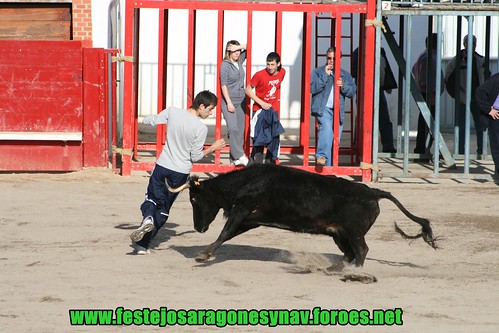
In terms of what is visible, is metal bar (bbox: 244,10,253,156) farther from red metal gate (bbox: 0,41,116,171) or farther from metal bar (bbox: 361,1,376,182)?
red metal gate (bbox: 0,41,116,171)

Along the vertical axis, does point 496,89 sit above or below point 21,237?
above

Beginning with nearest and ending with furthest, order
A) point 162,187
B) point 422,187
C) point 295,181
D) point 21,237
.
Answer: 1. point 295,181
2. point 162,187
3. point 21,237
4. point 422,187

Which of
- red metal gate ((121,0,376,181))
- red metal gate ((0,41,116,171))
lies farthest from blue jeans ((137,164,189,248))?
red metal gate ((0,41,116,171))

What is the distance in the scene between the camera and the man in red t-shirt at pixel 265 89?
14.0m

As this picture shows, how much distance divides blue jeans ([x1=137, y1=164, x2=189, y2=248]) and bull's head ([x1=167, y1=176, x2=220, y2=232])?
183 mm

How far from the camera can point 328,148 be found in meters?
14.3

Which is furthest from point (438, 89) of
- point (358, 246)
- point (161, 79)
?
point (358, 246)

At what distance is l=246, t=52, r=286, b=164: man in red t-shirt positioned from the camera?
14.0m

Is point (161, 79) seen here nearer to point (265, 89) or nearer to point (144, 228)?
point (265, 89)

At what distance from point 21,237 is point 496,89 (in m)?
6.79

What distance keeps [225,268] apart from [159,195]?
2.94 ft

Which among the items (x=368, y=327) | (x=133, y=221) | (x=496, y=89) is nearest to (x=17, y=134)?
(x=133, y=221)

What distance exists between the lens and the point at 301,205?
28.3ft

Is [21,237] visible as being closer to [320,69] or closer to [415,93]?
[320,69]
